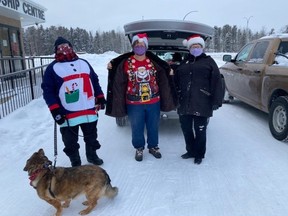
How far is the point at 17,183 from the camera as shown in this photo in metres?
3.64

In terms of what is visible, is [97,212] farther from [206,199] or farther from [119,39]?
[119,39]

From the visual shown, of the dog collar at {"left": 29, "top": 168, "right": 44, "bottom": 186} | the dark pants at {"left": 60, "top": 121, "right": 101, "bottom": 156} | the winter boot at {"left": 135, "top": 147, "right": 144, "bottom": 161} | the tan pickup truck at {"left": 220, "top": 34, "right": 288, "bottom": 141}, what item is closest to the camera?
the dog collar at {"left": 29, "top": 168, "right": 44, "bottom": 186}

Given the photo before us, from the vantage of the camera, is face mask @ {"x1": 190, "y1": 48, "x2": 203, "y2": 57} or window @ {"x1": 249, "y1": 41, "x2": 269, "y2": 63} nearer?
face mask @ {"x1": 190, "y1": 48, "x2": 203, "y2": 57}

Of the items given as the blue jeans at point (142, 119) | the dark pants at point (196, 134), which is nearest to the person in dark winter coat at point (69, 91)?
the blue jeans at point (142, 119)

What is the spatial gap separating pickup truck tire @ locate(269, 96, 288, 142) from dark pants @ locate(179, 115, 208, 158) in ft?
5.34

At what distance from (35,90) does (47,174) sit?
619cm

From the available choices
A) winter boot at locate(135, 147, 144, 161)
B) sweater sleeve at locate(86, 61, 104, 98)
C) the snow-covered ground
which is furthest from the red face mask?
winter boot at locate(135, 147, 144, 161)

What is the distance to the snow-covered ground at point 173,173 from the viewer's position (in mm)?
3037

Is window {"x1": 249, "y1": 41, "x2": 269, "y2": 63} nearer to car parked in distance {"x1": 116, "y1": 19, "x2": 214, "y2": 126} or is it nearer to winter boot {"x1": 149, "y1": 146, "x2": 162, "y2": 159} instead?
car parked in distance {"x1": 116, "y1": 19, "x2": 214, "y2": 126}

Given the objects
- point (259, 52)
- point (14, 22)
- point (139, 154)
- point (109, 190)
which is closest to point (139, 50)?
point (139, 154)

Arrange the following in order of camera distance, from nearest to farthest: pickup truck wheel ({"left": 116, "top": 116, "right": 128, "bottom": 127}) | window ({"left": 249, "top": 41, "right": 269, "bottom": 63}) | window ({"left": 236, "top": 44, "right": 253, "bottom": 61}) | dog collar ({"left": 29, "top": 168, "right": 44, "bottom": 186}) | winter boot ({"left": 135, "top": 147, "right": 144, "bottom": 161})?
dog collar ({"left": 29, "top": 168, "right": 44, "bottom": 186}) → winter boot ({"left": 135, "top": 147, "right": 144, "bottom": 161}) → pickup truck wheel ({"left": 116, "top": 116, "right": 128, "bottom": 127}) → window ({"left": 249, "top": 41, "right": 269, "bottom": 63}) → window ({"left": 236, "top": 44, "right": 253, "bottom": 61})

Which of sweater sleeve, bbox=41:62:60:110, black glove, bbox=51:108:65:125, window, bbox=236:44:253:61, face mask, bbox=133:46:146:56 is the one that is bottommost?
black glove, bbox=51:108:65:125

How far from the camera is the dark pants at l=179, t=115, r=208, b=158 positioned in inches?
159

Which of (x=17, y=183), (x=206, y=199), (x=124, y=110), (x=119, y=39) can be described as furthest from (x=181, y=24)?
(x=119, y=39)
